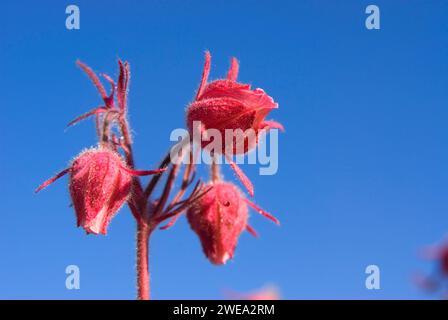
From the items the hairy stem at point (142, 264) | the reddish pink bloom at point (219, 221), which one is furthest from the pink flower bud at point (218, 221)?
the hairy stem at point (142, 264)

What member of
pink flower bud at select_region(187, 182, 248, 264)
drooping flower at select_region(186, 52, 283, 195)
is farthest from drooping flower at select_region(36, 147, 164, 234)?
pink flower bud at select_region(187, 182, 248, 264)

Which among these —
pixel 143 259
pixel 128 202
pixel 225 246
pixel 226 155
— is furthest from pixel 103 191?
pixel 225 246

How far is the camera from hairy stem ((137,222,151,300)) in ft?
11.6

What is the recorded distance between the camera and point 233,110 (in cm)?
344

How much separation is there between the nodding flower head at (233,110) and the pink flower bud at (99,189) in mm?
477

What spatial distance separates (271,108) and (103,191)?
1.00 m

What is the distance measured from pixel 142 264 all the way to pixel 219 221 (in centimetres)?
63

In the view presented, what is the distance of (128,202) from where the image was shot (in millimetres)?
3537

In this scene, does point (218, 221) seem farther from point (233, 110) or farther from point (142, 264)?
point (233, 110)

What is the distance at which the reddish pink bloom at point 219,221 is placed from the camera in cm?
396

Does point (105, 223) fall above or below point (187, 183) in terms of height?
below

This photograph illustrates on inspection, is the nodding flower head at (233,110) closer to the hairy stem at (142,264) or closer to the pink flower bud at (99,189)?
the pink flower bud at (99,189)

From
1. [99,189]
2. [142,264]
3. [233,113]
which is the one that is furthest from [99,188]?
[233,113]
